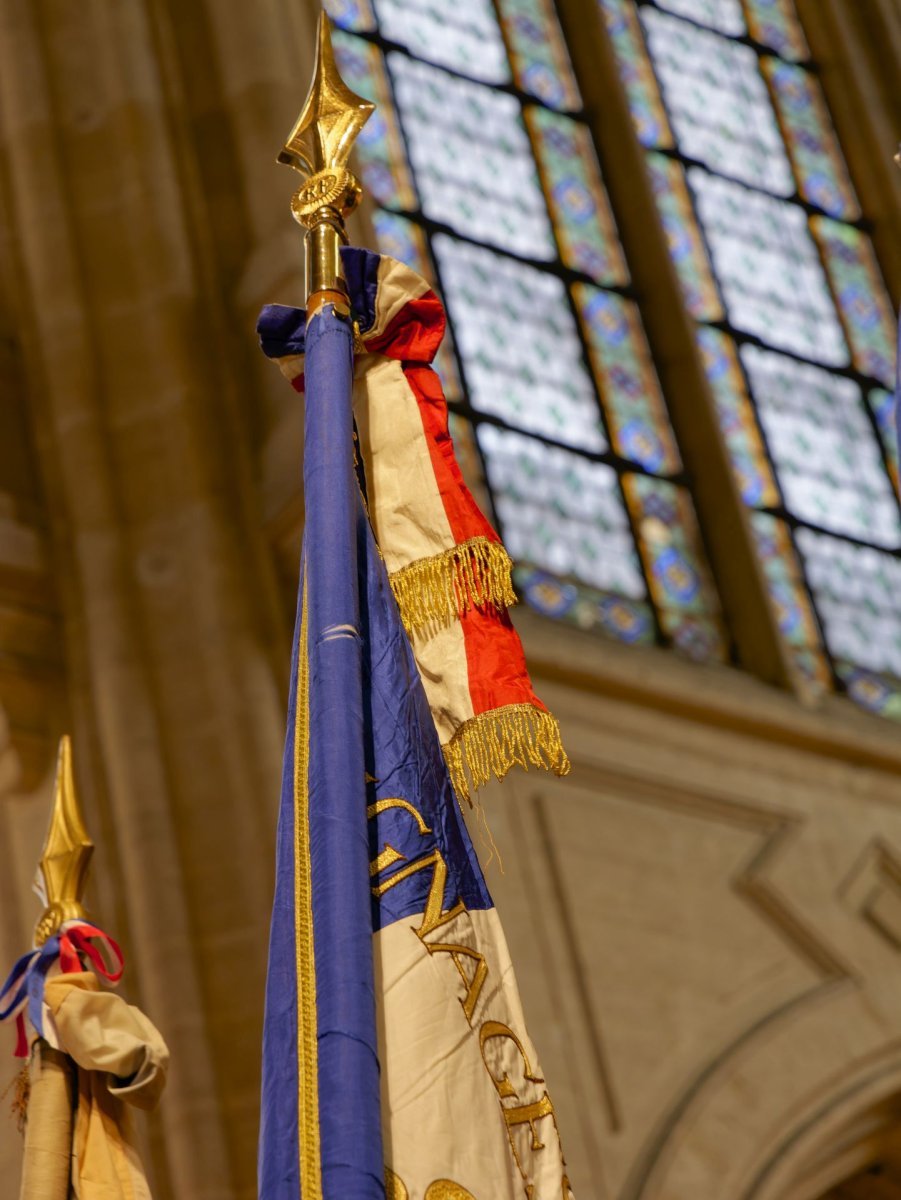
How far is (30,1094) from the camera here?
4.02 metres

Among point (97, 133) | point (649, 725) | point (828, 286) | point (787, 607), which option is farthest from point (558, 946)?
point (828, 286)

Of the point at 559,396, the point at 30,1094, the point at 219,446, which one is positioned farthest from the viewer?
the point at 559,396

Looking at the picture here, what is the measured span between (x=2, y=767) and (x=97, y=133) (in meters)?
2.09

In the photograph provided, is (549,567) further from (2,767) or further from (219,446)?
(2,767)

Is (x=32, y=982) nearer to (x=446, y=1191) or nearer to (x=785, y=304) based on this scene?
(x=446, y=1191)

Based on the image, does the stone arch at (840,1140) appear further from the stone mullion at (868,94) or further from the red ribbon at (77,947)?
the stone mullion at (868,94)

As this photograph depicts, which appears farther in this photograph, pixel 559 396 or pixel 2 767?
pixel 559 396

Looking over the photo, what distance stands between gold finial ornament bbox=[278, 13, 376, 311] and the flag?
0.23 feet

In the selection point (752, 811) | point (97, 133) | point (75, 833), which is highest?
point (97, 133)

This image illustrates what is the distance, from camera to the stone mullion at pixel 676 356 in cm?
765

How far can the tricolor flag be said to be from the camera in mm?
2902

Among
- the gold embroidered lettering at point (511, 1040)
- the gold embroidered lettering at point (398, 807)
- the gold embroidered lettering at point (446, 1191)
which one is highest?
the gold embroidered lettering at point (398, 807)

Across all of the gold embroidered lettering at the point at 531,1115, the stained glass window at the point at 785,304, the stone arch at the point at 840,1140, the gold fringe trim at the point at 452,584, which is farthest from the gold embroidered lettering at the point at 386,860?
the stained glass window at the point at 785,304

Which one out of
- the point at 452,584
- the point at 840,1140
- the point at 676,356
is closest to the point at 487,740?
the point at 452,584
